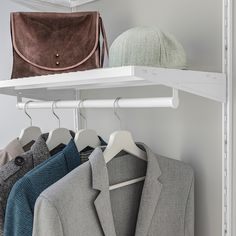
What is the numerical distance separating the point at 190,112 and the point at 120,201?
1.04ft

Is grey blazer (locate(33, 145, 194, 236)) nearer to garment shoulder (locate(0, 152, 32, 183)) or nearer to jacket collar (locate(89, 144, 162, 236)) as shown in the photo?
jacket collar (locate(89, 144, 162, 236))

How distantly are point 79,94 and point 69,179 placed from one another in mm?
602

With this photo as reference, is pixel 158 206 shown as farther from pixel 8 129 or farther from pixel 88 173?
pixel 8 129

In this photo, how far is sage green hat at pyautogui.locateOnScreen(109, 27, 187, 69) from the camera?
0.85 metres

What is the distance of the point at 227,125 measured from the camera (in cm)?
95

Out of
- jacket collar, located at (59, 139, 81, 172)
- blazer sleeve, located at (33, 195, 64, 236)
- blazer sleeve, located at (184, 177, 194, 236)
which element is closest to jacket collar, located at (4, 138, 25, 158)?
jacket collar, located at (59, 139, 81, 172)

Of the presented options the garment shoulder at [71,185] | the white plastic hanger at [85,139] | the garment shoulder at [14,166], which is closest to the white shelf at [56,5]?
the white plastic hanger at [85,139]

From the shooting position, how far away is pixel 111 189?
94 cm

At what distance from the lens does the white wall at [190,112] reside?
3.26 feet

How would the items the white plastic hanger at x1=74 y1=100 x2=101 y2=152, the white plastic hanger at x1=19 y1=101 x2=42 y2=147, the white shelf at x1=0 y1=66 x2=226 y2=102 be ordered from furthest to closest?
the white plastic hanger at x1=19 y1=101 x2=42 y2=147, the white plastic hanger at x1=74 y1=100 x2=101 y2=152, the white shelf at x1=0 y1=66 x2=226 y2=102

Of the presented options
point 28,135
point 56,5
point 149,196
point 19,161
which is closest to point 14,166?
point 19,161

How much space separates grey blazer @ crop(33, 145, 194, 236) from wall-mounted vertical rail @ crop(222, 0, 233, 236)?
9 centimetres

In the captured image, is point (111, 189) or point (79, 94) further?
point (79, 94)

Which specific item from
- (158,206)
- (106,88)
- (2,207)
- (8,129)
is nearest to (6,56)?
(8,129)
